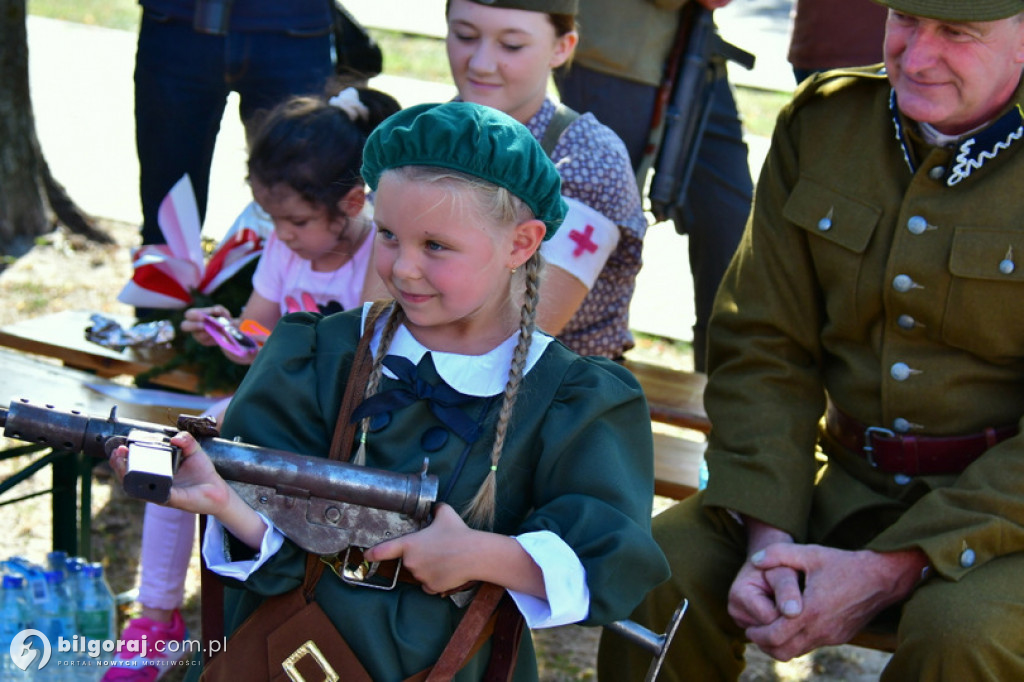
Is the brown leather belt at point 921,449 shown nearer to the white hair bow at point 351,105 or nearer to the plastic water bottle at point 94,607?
the white hair bow at point 351,105

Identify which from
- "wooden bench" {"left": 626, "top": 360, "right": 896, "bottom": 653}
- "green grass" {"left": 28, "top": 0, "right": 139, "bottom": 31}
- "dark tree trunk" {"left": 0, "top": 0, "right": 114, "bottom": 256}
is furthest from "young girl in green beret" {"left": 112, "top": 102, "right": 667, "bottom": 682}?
"green grass" {"left": 28, "top": 0, "right": 139, "bottom": 31}

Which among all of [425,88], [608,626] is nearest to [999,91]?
[608,626]

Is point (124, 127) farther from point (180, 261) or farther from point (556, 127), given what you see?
point (556, 127)

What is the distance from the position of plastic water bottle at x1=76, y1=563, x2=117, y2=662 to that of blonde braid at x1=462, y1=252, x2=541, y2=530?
1547 mm

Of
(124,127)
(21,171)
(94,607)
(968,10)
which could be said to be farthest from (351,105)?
(124,127)

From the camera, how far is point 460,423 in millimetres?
2193

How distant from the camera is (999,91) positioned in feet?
8.16

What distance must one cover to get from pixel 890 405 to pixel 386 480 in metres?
1.17

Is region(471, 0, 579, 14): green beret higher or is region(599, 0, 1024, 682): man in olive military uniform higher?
region(471, 0, 579, 14): green beret

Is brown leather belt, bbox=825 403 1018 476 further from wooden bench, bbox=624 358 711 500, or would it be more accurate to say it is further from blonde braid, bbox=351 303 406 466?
A: blonde braid, bbox=351 303 406 466

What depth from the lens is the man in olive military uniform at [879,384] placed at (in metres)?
2.40

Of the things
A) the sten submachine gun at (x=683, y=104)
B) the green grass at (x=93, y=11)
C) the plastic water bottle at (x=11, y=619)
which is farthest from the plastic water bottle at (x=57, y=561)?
the green grass at (x=93, y=11)

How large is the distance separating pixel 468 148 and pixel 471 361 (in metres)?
0.39

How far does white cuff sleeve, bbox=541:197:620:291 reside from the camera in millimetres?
3170
